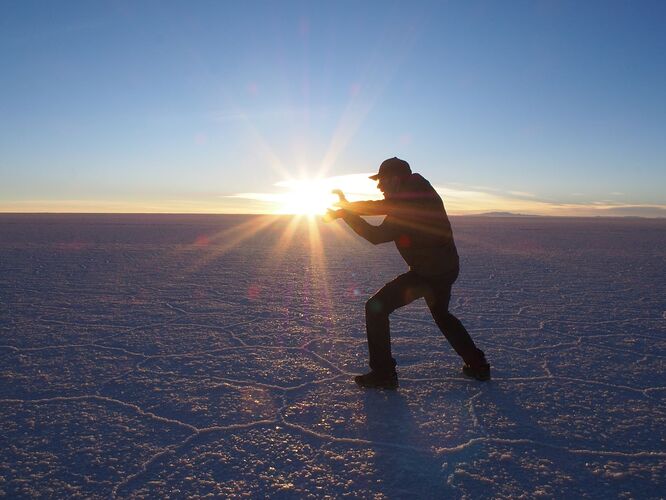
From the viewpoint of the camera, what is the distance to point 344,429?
2363mm

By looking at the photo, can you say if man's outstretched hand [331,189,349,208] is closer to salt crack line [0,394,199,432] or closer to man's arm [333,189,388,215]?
man's arm [333,189,388,215]

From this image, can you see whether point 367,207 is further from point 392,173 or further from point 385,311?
point 385,311

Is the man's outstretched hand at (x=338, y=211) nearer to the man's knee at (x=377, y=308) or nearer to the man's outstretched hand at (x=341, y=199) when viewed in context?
the man's outstretched hand at (x=341, y=199)

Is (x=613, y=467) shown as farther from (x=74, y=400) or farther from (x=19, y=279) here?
(x=19, y=279)

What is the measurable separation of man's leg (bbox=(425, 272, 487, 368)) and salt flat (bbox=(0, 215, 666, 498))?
181 mm

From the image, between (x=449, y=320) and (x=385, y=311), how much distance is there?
408 mm

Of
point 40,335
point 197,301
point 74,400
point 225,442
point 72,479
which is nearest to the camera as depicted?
point 72,479

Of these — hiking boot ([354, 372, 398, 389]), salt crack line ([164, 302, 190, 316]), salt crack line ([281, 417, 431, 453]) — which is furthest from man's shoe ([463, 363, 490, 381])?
salt crack line ([164, 302, 190, 316])

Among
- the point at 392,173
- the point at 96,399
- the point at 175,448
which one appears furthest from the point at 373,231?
the point at 96,399

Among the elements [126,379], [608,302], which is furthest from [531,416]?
[608,302]

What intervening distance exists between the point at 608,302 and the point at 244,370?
436 cm

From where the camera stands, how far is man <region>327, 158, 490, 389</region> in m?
2.63

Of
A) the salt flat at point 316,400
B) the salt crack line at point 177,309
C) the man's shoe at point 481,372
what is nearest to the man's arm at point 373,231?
the salt flat at point 316,400

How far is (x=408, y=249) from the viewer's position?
9.00 feet
